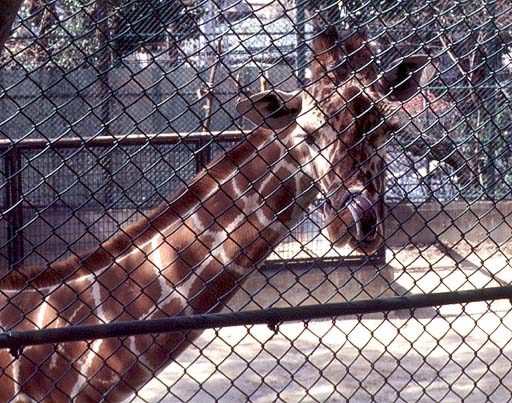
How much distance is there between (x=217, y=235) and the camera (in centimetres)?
314

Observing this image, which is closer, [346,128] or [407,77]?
[346,128]

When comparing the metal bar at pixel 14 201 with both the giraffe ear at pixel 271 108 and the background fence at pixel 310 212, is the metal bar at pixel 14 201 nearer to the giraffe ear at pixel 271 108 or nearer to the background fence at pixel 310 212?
the background fence at pixel 310 212

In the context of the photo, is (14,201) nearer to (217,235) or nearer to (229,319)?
(217,235)

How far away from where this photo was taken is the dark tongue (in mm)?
2799

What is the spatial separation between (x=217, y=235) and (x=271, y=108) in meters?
0.57

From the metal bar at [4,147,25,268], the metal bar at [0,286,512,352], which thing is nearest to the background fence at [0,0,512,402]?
the metal bar at [4,147,25,268]

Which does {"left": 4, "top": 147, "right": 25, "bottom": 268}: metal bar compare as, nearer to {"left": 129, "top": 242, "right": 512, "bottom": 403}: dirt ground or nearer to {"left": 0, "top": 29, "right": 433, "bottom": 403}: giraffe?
{"left": 129, "top": 242, "right": 512, "bottom": 403}: dirt ground

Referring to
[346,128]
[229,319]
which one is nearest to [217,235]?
[346,128]

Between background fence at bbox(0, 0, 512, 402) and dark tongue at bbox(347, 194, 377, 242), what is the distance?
127mm

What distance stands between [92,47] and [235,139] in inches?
129

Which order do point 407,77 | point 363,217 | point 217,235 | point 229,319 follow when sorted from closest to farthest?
1. point 229,319
2. point 363,217
3. point 407,77
4. point 217,235

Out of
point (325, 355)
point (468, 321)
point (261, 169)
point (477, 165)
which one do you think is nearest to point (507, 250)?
point (477, 165)

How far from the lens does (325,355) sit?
18.4 feet

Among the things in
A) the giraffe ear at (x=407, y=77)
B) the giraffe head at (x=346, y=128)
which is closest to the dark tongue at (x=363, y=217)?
the giraffe head at (x=346, y=128)
